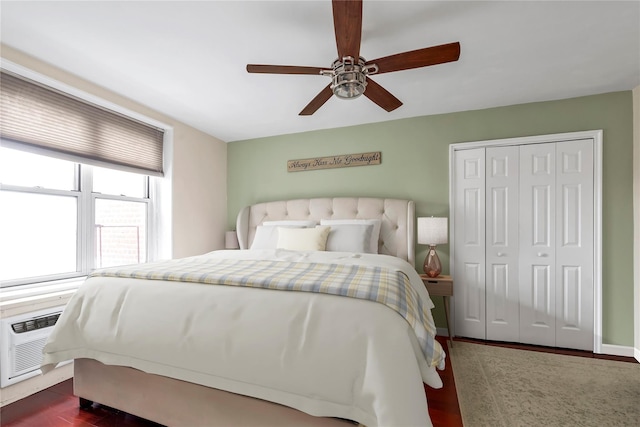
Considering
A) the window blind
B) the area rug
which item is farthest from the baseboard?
the window blind

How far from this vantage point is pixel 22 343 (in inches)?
72.6

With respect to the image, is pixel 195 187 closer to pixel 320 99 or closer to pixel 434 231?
pixel 320 99

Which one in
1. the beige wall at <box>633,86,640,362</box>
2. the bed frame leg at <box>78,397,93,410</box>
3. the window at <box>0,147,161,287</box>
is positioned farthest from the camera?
the beige wall at <box>633,86,640,362</box>

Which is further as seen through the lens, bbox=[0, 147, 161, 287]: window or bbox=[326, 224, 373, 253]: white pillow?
bbox=[326, 224, 373, 253]: white pillow

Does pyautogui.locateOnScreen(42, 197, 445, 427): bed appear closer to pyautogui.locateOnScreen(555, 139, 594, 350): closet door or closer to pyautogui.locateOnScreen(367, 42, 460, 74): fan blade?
pyautogui.locateOnScreen(367, 42, 460, 74): fan blade

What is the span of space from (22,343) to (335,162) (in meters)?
3.04

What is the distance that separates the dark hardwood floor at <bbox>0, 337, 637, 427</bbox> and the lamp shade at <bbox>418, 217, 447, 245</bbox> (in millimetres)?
1252

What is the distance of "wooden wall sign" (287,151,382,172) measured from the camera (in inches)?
128

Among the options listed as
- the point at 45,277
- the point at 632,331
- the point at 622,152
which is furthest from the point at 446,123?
the point at 45,277

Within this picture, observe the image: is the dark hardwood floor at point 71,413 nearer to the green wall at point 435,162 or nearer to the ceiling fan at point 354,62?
the green wall at point 435,162

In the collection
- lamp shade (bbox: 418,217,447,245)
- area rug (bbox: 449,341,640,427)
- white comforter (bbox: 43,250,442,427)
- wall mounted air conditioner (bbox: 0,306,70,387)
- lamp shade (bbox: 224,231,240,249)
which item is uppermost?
lamp shade (bbox: 418,217,447,245)

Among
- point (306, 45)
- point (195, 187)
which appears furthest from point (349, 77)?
point (195, 187)

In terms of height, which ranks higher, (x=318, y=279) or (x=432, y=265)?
(x=318, y=279)

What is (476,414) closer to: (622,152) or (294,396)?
(294,396)
